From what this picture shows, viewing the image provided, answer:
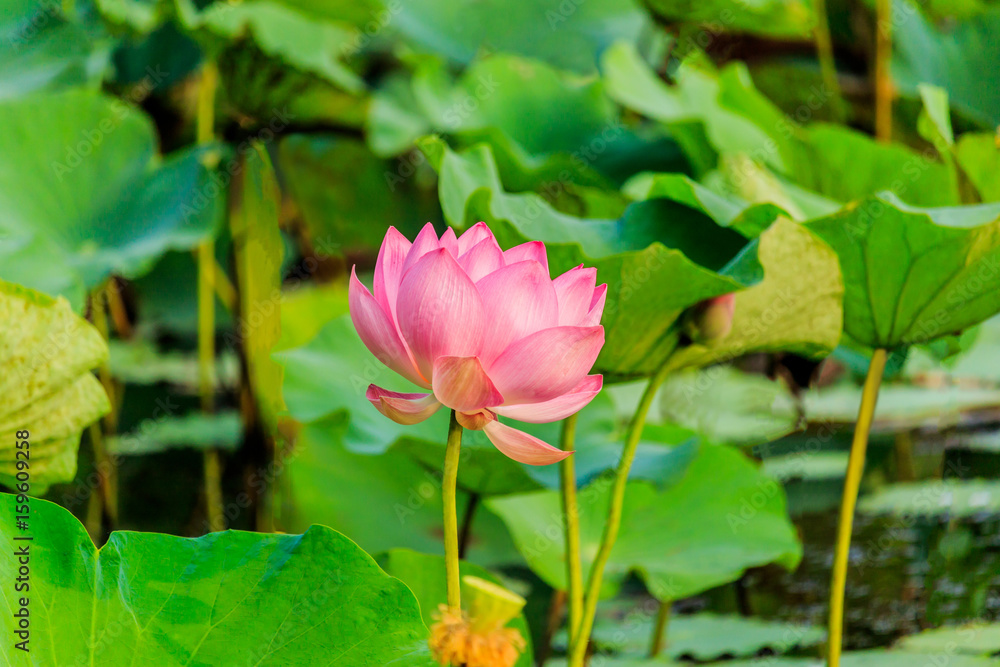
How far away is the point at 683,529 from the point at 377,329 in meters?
0.72

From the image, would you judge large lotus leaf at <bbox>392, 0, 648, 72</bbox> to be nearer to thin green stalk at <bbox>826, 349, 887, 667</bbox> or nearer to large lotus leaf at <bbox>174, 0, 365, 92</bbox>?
large lotus leaf at <bbox>174, 0, 365, 92</bbox>

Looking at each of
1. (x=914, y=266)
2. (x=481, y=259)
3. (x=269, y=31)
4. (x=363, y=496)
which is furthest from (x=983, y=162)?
(x=269, y=31)

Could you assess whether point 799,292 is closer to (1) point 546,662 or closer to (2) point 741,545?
(2) point 741,545

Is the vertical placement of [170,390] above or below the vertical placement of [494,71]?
below

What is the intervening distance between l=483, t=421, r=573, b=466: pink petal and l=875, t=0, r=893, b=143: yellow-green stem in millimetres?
1795

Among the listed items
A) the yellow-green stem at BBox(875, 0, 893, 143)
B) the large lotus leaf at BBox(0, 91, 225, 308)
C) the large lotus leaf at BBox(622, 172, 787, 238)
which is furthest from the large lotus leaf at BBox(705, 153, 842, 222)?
the yellow-green stem at BBox(875, 0, 893, 143)

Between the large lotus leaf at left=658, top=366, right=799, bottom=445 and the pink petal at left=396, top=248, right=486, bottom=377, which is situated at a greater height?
the pink petal at left=396, top=248, right=486, bottom=377

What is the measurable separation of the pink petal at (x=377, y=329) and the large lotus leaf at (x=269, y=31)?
43.8 inches

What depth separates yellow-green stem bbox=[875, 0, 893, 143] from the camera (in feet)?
6.40

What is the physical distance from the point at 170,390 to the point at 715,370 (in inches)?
55.5

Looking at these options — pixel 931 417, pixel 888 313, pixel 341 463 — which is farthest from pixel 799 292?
pixel 931 417

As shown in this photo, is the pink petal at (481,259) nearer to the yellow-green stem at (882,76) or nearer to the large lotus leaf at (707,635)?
the large lotus leaf at (707,635)

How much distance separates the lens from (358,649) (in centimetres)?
54

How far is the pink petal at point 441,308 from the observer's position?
429 millimetres
